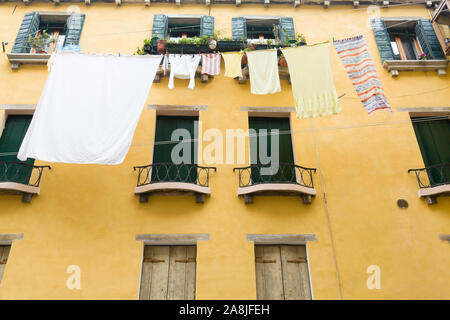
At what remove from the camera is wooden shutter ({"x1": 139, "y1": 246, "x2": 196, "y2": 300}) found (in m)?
7.01

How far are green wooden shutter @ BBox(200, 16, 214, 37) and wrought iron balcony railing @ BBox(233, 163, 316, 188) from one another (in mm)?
A: 4830

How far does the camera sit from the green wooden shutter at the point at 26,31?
9878 mm

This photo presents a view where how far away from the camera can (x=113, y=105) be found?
7367mm

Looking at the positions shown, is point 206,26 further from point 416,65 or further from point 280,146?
point 416,65

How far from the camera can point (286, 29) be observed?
10.6 meters

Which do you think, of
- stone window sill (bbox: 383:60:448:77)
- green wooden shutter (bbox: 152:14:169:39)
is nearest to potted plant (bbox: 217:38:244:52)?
green wooden shutter (bbox: 152:14:169:39)

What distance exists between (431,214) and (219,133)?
540cm

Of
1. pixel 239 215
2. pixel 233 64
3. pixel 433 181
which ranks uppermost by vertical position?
pixel 233 64

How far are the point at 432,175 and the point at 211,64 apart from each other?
6.36 meters

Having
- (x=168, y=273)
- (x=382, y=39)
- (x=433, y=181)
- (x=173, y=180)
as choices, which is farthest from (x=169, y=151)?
(x=382, y=39)

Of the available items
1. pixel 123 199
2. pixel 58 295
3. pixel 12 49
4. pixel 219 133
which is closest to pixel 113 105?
pixel 123 199

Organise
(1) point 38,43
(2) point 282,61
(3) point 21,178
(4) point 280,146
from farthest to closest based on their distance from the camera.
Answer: (1) point 38,43 → (2) point 282,61 → (4) point 280,146 → (3) point 21,178

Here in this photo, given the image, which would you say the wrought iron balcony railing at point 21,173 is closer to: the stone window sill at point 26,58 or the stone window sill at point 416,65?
the stone window sill at point 26,58
